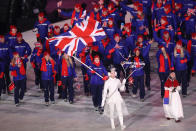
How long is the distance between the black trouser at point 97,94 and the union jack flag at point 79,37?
1.27 m

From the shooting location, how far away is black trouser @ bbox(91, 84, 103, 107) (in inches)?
650

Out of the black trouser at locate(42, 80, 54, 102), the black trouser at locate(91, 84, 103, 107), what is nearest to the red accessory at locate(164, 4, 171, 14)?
the black trouser at locate(91, 84, 103, 107)

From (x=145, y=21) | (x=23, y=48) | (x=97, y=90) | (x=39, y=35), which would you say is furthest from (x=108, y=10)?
(x=97, y=90)

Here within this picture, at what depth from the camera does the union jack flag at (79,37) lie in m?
16.7

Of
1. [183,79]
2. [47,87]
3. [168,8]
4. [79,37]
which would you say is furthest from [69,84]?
[168,8]

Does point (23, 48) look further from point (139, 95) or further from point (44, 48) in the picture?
point (139, 95)

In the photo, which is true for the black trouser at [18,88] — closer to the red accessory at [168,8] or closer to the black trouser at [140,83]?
the black trouser at [140,83]

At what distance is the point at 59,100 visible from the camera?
18.1m

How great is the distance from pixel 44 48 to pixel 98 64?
10.7ft

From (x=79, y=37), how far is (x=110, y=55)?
2422 mm

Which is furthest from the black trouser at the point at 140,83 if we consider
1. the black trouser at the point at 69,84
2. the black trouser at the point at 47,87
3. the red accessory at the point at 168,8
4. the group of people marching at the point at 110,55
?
the red accessory at the point at 168,8

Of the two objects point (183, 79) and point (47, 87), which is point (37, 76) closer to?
point (47, 87)

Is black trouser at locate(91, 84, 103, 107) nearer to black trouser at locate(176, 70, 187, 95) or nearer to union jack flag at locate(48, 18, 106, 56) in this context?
union jack flag at locate(48, 18, 106, 56)

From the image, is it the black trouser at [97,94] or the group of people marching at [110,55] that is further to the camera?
the group of people marching at [110,55]
